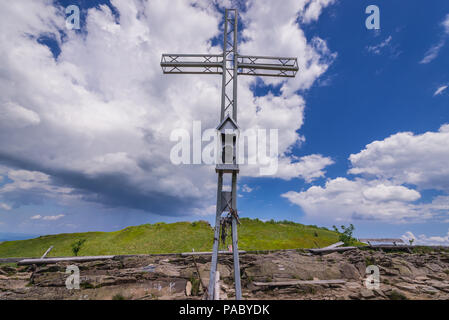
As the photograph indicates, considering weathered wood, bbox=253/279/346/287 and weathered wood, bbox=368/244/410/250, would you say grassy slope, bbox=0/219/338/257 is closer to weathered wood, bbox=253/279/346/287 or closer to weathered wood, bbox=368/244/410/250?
weathered wood, bbox=368/244/410/250

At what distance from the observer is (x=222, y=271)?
11953 mm

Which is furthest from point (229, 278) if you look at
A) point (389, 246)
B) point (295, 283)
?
point (389, 246)

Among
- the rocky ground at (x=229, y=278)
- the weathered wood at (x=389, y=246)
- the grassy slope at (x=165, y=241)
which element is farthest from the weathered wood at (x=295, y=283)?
the grassy slope at (x=165, y=241)

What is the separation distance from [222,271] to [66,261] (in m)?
10.2

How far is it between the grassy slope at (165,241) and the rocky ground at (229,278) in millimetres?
9037

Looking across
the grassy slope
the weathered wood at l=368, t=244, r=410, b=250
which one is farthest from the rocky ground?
the grassy slope

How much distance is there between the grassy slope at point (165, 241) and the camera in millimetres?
21766

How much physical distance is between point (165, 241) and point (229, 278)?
582 inches

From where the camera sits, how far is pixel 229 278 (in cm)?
1145

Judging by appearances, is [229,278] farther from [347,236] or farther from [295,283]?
[347,236]

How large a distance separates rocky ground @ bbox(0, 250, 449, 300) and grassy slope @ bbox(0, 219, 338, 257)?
9037 mm
